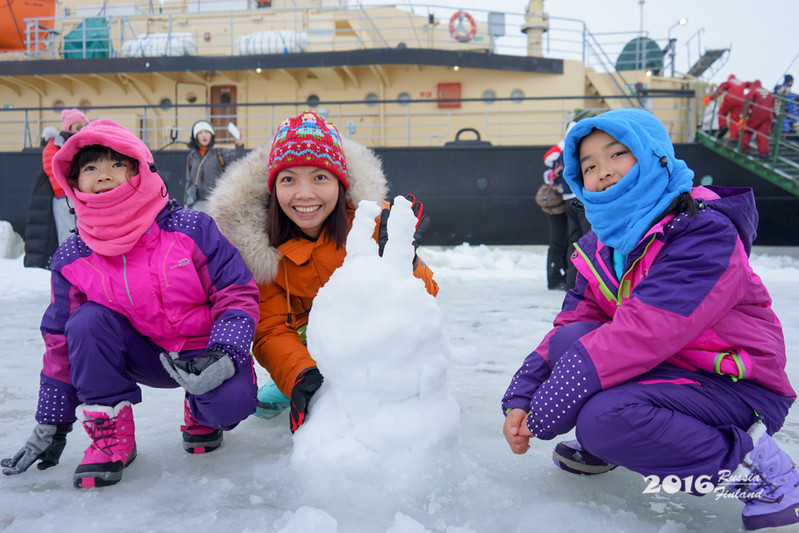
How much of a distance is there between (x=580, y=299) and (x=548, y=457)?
40 cm

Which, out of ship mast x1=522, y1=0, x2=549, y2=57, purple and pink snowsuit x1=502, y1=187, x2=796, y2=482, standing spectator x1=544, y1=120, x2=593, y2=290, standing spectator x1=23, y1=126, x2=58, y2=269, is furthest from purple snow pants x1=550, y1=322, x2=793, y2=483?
ship mast x1=522, y1=0, x2=549, y2=57

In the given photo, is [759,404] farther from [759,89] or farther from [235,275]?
[759,89]

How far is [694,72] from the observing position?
11.6 meters

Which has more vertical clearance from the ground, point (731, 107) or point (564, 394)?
point (731, 107)

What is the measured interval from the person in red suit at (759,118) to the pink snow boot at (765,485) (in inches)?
283

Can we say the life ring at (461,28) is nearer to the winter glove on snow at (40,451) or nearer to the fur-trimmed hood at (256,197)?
the fur-trimmed hood at (256,197)

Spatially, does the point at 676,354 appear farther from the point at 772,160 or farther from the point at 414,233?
the point at 772,160

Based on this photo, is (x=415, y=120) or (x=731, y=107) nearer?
(x=731, y=107)

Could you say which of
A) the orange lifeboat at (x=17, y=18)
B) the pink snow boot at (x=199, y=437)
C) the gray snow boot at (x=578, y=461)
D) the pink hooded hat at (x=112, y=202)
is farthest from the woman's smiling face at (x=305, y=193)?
the orange lifeboat at (x=17, y=18)

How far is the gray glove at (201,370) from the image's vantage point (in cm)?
128

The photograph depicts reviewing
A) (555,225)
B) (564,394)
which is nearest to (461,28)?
(555,225)

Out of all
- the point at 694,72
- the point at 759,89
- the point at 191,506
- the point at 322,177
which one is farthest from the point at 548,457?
the point at 694,72

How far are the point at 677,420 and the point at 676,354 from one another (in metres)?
0.16

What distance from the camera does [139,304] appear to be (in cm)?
143
